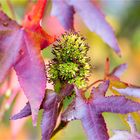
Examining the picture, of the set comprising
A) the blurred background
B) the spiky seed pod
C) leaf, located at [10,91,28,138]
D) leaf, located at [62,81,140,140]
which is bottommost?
leaf, located at [62,81,140,140]

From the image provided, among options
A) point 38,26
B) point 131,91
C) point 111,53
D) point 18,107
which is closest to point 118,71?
point 131,91

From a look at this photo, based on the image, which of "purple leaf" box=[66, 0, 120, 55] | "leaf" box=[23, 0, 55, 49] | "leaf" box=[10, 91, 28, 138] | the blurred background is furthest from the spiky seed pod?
the blurred background

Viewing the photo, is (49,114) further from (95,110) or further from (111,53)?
(111,53)

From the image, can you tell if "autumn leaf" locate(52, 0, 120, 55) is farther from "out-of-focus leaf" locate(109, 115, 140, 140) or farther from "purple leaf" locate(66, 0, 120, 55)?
"out-of-focus leaf" locate(109, 115, 140, 140)

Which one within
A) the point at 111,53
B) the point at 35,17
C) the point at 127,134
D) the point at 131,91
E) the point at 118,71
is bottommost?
the point at 127,134

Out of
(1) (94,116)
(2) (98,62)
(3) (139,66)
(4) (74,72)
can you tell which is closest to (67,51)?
(4) (74,72)

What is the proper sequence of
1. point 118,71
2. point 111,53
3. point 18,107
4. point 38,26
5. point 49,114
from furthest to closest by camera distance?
point 111,53 → point 18,107 → point 118,71 → point 38,26 → point 49,114
